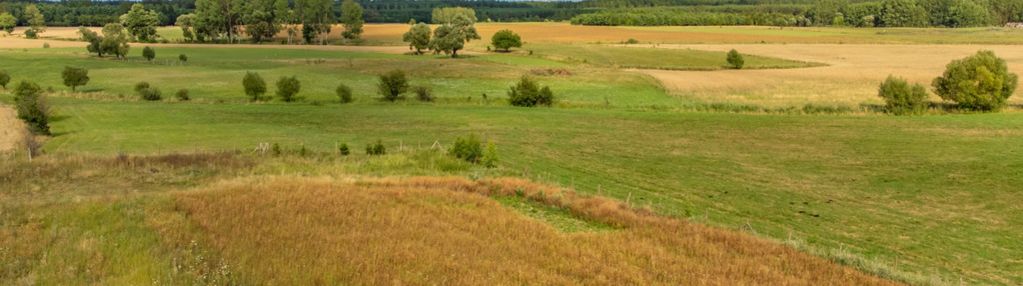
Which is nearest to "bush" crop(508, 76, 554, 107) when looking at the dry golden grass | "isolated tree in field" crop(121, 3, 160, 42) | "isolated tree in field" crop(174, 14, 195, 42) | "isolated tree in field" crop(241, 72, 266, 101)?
"isolated tree in field" crop(241, 72, 266, 101)

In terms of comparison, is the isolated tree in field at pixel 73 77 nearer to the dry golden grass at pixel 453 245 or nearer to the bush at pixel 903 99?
the dry golden grass at pixel 453 245

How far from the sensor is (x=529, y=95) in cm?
6606

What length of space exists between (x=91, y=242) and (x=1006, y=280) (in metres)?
23.7

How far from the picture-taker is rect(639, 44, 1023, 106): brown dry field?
71.6 m

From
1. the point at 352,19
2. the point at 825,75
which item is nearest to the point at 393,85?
the point at 825,75

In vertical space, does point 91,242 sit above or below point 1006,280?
above

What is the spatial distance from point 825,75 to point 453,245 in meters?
80.9

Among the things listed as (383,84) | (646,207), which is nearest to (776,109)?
(383,84)

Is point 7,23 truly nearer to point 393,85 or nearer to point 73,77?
point 73,77

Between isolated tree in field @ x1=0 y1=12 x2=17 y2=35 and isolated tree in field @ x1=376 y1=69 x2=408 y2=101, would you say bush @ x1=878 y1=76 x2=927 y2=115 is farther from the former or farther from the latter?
isolated tree in field @ x1=0 y1=12 x2=17 y2=35

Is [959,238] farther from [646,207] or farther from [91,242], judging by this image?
[91,242]

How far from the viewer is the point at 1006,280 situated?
20562mm

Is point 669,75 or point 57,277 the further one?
point 669,75

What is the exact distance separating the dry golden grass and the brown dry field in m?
48.1
